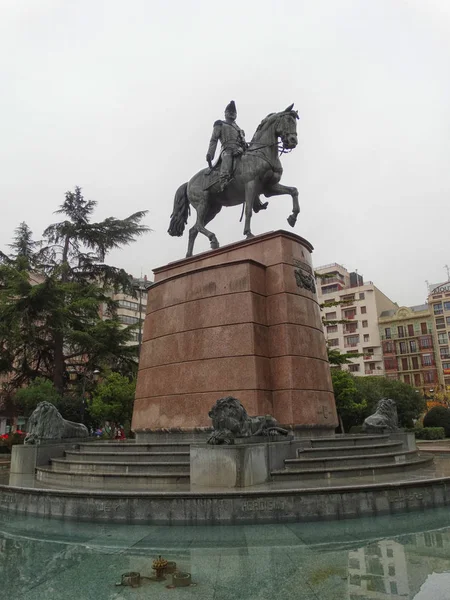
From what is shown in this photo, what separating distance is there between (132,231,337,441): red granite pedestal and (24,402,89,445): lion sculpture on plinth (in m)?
1.69

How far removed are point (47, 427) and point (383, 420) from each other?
8820mm

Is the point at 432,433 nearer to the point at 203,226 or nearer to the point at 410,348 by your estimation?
the point at 203,226

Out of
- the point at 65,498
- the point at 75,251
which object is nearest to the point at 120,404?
the point at 75,251

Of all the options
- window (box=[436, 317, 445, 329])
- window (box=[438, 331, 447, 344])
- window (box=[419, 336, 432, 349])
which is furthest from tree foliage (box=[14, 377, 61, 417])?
window (box=[436, 317, 445, 329])

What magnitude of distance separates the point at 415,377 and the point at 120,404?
56.1 m

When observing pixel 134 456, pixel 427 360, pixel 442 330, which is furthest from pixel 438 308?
pixel 134 456

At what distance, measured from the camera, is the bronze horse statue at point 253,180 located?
1319 cm

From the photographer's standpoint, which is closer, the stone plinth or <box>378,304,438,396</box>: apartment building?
the stone plinth

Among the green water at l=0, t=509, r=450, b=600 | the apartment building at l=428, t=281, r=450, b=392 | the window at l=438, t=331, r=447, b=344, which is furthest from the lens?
the window at l=438, t=331, r=447, b=344

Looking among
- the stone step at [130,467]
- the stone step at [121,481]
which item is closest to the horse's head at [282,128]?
the stone step at [130,467]

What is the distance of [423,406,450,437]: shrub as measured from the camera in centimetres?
3209

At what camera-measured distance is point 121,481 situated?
28.4 ft

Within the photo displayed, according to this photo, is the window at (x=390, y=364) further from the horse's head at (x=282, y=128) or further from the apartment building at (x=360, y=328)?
the horse's head at (x=282, y=128)

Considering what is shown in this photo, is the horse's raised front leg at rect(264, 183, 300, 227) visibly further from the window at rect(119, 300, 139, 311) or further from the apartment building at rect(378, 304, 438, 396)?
the apartment building at rect(378, 304, 438, 396)
